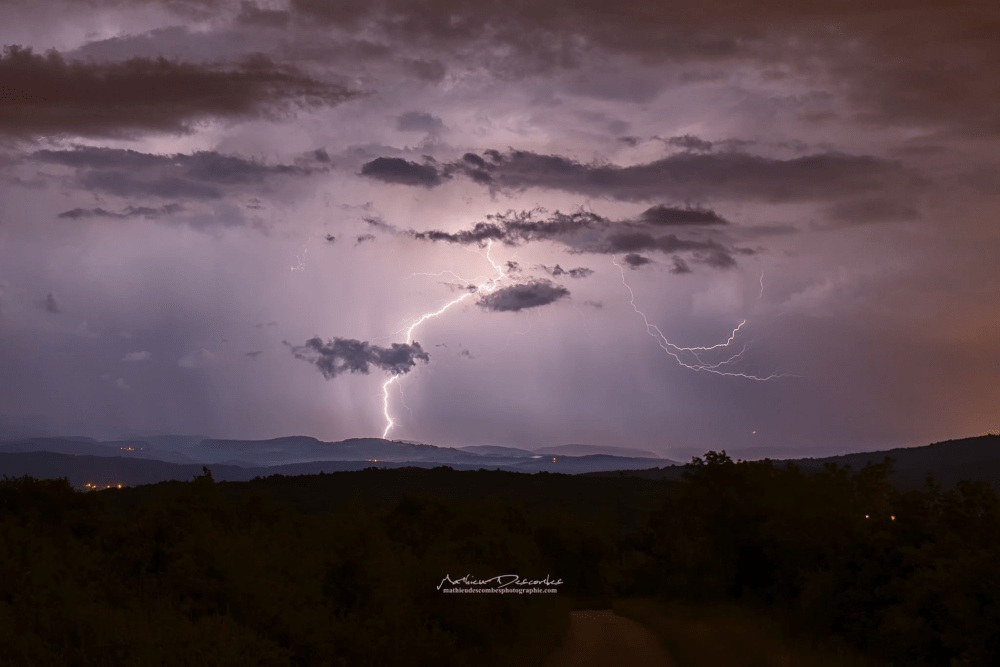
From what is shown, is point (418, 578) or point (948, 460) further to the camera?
point (948, 460)

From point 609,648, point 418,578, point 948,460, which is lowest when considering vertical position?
point 609,648

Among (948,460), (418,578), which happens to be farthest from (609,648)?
(948,460)

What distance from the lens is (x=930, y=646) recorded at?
1905 centimetres

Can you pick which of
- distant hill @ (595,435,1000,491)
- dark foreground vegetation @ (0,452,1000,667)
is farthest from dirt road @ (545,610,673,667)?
distant hill @ (595,435,1000,491)

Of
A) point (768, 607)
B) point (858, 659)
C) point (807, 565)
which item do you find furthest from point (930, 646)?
point (768, 607)

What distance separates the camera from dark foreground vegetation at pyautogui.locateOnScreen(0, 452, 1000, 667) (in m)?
13.7

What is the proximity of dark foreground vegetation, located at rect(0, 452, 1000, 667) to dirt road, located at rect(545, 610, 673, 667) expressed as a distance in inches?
30.2

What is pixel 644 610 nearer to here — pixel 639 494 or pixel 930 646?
pixel 930 646

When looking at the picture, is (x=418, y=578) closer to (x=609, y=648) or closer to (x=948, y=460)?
(x=609, y=648)

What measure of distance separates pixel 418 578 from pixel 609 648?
560 centimetres

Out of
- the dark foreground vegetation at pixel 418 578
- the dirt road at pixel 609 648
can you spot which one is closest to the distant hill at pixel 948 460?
the dark foreground vegetation at pixel 418 578

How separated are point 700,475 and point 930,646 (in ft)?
73.3

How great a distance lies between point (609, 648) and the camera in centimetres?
2250

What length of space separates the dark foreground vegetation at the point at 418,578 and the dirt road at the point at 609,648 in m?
0.77
